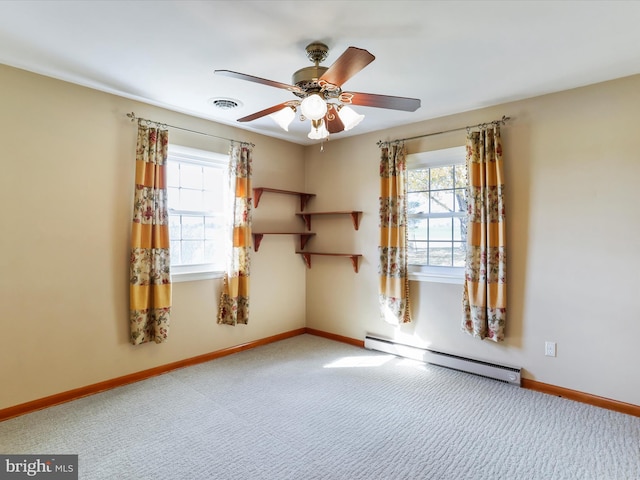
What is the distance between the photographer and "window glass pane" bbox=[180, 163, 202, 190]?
142 inches

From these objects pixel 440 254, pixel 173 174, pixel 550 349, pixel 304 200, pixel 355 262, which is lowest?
pixel 550 349

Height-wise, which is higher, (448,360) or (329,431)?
(448,360)

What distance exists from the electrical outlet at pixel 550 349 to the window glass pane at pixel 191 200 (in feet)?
11.4

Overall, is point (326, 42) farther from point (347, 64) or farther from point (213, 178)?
point (213, 178)

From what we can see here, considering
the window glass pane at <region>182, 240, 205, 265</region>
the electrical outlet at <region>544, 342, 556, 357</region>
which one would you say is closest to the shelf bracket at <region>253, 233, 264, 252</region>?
the window glass pane at <region>182, 240, 205, 265</region>

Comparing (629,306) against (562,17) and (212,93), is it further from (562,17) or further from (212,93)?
(212,93)

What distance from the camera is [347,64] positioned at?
174 cm

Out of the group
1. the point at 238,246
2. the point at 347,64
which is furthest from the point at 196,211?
the point at 347,64

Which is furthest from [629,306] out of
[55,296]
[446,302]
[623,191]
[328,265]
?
[55,296]

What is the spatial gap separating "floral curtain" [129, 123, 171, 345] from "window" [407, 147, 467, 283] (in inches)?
97.1

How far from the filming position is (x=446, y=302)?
11.7 ft

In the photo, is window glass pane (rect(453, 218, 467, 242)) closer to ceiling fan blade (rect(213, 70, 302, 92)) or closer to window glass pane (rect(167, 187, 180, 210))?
ceiling fan blade (rect(213, 70, 302, 92))

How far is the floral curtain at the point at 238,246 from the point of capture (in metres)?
3.77

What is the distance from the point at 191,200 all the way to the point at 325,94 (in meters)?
2.09
